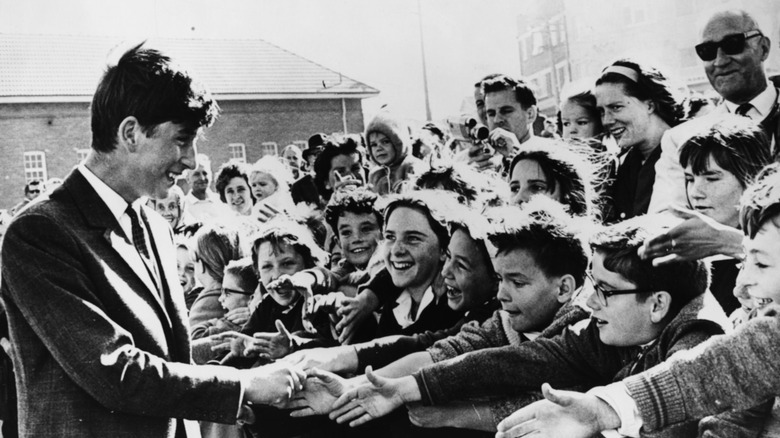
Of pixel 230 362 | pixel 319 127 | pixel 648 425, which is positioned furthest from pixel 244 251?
pixel 319 127

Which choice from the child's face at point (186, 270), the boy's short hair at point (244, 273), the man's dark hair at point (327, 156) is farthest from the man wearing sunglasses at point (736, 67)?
the child's face at point (186, 270)

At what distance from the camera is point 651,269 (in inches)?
86.4

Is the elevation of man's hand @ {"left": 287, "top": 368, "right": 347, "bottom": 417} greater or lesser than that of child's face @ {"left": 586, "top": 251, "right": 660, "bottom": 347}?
lesser

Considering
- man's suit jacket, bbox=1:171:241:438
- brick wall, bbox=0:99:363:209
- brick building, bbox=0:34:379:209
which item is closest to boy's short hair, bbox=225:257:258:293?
man's suit jacket, bbox=1:171:241:438

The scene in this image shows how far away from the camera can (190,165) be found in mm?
2500

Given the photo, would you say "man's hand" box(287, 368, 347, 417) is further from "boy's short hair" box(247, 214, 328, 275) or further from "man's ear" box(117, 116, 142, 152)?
"boy's short hair" box(247, 214, 328, 275)

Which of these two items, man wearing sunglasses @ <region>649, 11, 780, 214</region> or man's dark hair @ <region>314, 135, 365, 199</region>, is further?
man's dark hair @ <region>314, 135, 365, 199</region>

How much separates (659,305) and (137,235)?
146 cm

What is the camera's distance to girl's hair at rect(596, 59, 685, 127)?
3.18 meters

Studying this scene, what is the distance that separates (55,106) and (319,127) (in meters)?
2.94

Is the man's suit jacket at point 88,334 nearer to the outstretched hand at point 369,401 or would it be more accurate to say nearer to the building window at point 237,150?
the outstretched hand at point 369,401

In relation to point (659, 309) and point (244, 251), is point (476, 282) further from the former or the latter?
point (244, 251)

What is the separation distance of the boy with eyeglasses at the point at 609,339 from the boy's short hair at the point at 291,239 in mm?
1634

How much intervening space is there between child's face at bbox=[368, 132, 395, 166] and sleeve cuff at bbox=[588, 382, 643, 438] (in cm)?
343
